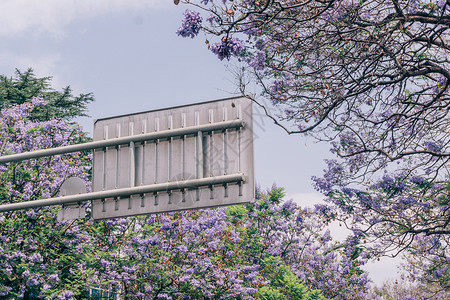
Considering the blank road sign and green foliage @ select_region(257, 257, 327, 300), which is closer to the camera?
the blank road sign

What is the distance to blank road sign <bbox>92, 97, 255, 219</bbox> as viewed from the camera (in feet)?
24.0

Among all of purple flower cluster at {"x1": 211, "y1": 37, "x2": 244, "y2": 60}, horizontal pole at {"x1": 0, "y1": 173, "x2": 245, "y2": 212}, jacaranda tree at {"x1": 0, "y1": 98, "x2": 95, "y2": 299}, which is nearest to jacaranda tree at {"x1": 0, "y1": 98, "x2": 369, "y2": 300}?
jacaranda tree at {"x1": 0, "y1": 98, "x2": 95, "y2": 299}

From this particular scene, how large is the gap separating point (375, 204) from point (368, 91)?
3521 mm

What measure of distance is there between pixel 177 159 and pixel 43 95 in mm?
28528

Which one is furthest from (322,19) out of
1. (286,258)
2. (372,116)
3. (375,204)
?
(286,258)

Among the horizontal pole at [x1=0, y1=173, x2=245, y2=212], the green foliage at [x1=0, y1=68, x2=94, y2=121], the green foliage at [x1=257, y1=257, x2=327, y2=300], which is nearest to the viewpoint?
the horizontal pole at [x1=0, y1=173, x2=245, y2=212]

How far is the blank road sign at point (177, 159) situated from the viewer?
7.30 meters

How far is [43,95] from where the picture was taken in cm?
3416

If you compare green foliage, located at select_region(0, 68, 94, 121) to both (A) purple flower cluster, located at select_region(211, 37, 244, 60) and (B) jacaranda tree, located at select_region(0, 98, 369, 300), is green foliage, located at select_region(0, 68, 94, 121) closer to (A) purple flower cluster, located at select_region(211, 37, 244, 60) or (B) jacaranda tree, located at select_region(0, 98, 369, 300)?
(B) jacaranda tree, located at select_region(0, 98, 369, 300)

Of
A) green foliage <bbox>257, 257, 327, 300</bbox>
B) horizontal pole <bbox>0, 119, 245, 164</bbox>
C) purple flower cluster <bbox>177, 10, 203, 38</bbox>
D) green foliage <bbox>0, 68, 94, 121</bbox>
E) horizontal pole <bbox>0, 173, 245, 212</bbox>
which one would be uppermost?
green foliage <bbox>0, 68, 94, 121</bbox>

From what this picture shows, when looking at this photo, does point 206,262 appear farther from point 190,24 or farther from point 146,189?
point 146,189

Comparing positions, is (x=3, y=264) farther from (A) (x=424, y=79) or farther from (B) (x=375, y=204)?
(A) (x=424, y=79)

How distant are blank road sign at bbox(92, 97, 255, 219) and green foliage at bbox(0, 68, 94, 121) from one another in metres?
26.2

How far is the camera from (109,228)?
69.6 ft
